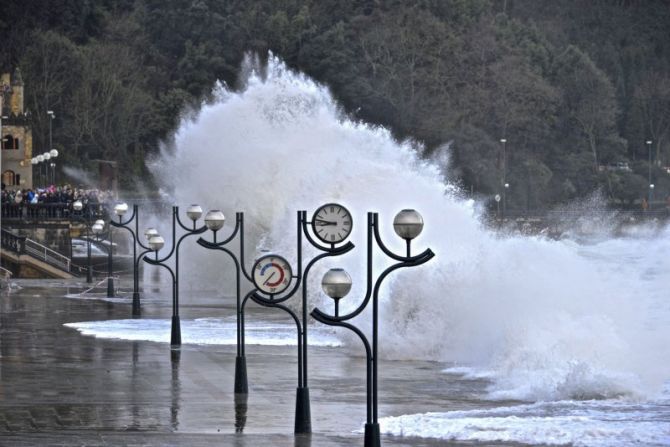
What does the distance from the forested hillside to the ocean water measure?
4364 centimetres

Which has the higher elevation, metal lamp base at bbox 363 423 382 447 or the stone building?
the stone building

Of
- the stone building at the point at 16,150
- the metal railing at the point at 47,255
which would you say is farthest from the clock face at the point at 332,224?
the stone building at the point at 16,150

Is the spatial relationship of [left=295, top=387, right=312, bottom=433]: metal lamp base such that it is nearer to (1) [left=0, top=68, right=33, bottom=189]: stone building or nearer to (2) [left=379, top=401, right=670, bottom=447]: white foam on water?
(2) [left=379, top=401, right=670, bottom=447]: white foam on water

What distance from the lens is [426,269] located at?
3275cm

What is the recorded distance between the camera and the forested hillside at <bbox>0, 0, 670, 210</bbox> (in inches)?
4085

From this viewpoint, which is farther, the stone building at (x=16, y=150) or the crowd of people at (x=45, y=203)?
the stone building at (x=16, y=150)

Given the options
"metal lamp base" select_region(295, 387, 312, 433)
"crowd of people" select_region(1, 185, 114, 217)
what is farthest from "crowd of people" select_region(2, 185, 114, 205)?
"metal lamp base" select_region(295, 387, 312, 433)

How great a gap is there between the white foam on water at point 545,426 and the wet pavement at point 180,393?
0.59 metres

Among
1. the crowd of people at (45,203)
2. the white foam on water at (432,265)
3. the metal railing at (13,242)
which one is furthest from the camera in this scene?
the crowd of people at (45,203)

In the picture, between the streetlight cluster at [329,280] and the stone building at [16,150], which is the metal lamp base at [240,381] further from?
the stone building at [16,150]

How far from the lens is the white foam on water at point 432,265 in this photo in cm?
2745

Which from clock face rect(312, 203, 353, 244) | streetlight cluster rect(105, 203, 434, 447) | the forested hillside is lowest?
streetlight cluster rect(105, 203, 434, 447)

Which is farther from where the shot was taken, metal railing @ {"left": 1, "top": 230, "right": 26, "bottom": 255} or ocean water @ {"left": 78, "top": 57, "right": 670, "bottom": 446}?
metal railing @ {"left": 1, "top": 230, "right": 26, "bottom": 255}

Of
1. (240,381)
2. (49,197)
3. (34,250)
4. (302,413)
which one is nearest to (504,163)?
(49,197)
